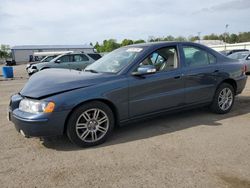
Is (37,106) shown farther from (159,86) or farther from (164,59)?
(164,59)

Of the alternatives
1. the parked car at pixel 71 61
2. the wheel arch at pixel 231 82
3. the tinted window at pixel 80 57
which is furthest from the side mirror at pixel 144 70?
the tinted window at pixel 80 57

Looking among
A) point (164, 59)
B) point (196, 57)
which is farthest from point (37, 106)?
point (196, 57)

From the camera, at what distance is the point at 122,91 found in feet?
13.9

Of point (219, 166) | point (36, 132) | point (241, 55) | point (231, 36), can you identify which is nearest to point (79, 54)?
point (241, 55)

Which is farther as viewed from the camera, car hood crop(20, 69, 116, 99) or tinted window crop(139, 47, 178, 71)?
tinted window crop(139, 47, 178, 71)

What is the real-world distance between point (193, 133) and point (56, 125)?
7.59 feet

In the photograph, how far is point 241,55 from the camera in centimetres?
1496

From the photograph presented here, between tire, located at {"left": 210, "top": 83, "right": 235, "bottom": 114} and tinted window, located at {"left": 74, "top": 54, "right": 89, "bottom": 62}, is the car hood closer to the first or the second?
tire, located at {"left": 210, "top": 83, "right": 235, "bottom": 114}

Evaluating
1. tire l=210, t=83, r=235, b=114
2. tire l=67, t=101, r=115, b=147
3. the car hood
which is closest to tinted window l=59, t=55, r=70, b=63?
the car hood

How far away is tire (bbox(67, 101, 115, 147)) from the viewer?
3.91 meters

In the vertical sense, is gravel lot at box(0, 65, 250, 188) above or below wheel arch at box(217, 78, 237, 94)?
below

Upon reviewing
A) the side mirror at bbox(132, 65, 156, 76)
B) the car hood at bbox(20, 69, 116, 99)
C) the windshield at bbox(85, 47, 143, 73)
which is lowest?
the car hood at bbox(20, 69, 116, 99)

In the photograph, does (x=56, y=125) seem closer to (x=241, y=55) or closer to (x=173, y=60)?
(x=173, y=60)

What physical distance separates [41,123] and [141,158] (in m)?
1.49
